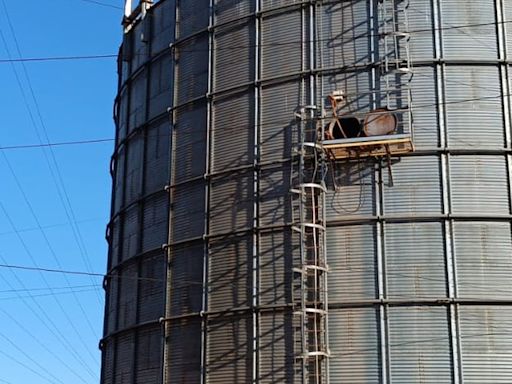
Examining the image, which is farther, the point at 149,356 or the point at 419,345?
the point at 149,356

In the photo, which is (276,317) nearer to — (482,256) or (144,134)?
(482,256)

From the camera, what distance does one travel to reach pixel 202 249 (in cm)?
1923

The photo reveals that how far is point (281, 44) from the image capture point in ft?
64.8

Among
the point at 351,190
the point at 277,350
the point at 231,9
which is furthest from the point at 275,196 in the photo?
the point at 231,9

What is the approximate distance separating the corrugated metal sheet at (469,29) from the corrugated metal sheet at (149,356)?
8.56 m

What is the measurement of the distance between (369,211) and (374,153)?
116cm

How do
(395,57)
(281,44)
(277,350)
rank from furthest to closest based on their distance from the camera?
1. (281,44)
2. (395,57)
3. (277,350)

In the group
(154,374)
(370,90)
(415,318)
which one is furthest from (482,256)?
(154,374)

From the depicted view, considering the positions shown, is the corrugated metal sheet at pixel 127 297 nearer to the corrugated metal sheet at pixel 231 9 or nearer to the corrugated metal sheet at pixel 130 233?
the corrugated metal sheet at pixel 130 233

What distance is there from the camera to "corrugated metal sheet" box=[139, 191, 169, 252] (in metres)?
20.3

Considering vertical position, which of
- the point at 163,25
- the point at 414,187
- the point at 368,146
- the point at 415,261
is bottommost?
the point at 415,261

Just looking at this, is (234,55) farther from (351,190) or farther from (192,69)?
(351,190)

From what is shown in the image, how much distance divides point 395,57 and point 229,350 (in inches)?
269

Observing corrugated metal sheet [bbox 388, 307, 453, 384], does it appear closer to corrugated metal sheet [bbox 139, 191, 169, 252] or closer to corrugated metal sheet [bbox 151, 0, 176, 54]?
corrugated metal sheet [bbox 139, 191, 169, 252]
